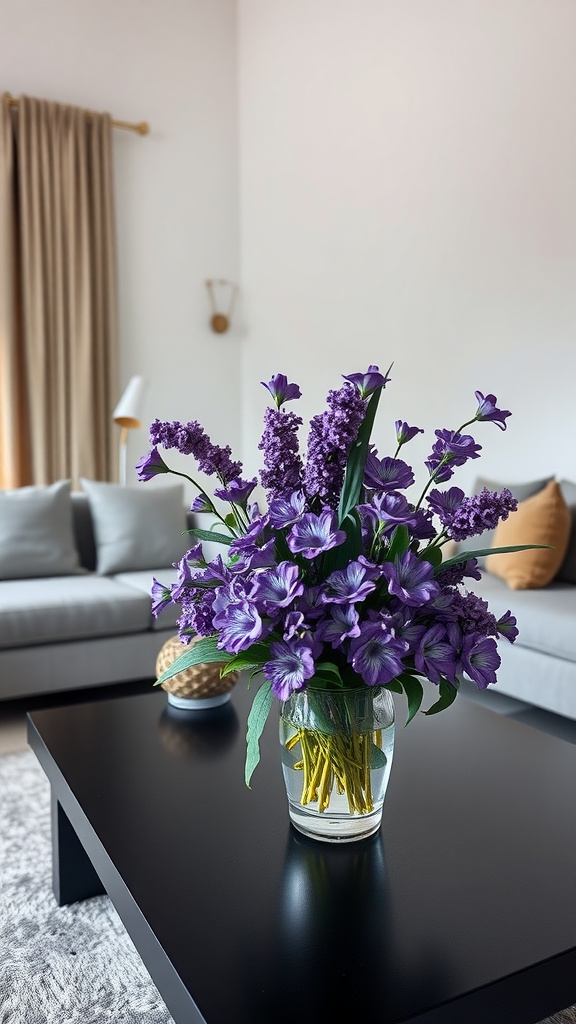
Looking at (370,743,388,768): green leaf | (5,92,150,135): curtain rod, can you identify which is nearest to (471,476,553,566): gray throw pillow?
(370,743,388,768): green leaf

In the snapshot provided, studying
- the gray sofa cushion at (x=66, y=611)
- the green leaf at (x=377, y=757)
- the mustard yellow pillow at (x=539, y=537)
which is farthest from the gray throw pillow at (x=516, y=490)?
the green leaf at (x=377, y=757)

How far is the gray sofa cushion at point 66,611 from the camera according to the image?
2.99m

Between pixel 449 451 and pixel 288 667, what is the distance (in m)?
0.36

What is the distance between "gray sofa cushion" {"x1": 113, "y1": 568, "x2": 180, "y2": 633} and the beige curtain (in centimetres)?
162

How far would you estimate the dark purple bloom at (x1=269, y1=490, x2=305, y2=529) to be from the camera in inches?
42.4

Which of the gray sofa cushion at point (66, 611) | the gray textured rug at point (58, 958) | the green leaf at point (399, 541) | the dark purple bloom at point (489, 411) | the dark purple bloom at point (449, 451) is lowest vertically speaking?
the gray textured rug at point (58, 958)

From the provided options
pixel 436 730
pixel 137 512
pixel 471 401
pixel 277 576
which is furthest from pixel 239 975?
pixel 471 401

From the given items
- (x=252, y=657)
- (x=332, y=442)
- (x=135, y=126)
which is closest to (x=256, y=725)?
(x=252, y=657)

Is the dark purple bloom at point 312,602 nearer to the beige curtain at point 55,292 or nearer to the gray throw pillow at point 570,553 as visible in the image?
the gray throw pillow at point 570,553

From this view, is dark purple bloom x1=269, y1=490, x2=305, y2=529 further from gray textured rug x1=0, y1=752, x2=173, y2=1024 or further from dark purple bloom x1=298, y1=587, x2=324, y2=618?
gray textured rug x1=0, y1=752, x2=173, y2=1024

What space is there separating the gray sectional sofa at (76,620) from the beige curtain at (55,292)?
57.8 inches

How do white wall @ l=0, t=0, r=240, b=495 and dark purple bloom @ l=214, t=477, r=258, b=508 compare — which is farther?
white wall @ l=0, t=0, r=240, b=495

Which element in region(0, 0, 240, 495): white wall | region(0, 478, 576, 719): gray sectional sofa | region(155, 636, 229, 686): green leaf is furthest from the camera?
region(0, 0, 240, 495): white wall

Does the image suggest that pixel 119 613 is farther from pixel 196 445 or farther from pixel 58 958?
pixel 196 445
